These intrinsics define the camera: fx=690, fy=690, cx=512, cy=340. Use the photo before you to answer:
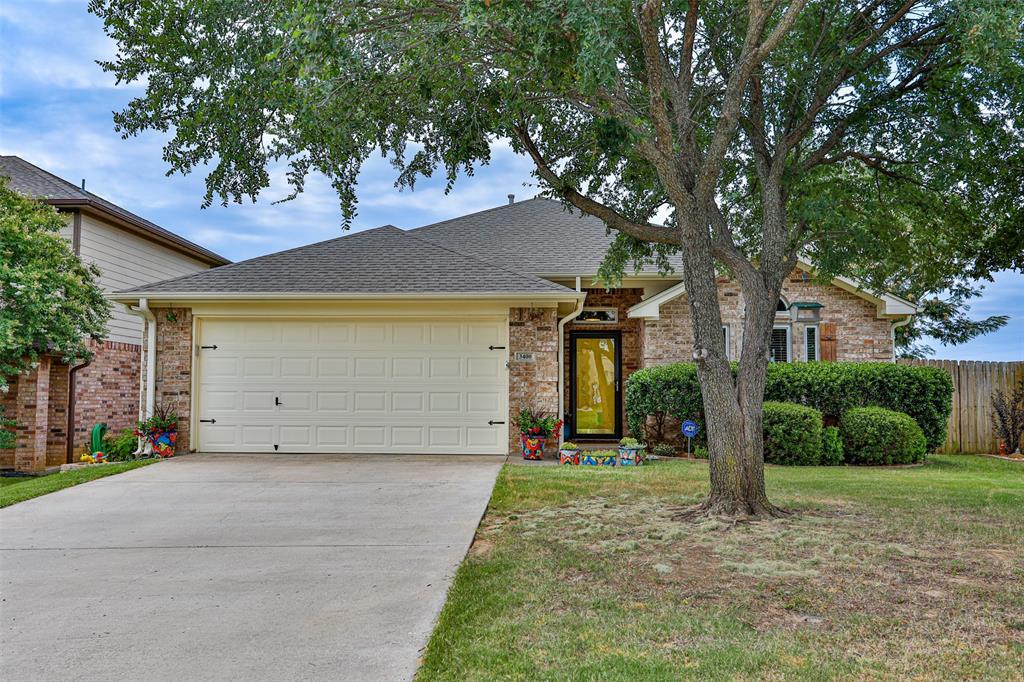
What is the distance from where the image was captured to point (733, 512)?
21.1 feet

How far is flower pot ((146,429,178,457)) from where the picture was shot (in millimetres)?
11000

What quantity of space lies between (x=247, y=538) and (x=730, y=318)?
385 inches

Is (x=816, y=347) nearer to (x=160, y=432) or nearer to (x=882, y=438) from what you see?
(x=882, y=438)

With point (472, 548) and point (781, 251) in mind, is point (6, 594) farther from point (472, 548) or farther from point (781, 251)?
point (781, 251)

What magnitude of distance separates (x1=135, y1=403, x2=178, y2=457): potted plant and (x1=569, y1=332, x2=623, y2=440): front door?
706cm

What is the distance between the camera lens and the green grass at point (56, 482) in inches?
310

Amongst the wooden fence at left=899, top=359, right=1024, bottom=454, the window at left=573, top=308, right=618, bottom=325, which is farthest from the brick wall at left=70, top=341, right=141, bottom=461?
the wooden fence at left=899, top=359, right=1024, bottom=454

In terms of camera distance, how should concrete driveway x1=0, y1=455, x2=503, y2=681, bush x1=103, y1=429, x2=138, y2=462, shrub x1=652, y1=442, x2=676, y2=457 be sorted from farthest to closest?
shrub x1=652, y1=442, x2=676, y2=457 → bush x1=103, y1=429, x2=138, y2=462 → concrete driveway x1=0, y1=455, x2=503, y2=681

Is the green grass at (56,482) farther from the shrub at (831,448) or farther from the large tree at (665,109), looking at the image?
the shrub at (831,448)

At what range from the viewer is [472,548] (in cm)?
545

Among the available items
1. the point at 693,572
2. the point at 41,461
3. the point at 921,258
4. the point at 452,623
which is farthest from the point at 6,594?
the point at 921,258

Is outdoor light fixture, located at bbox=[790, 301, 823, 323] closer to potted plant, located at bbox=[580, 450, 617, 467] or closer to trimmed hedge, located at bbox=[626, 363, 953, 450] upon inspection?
trimmed hedge, located at bbox=[626, 363, 953, 450]

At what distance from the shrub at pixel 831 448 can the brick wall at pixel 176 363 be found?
404 inches

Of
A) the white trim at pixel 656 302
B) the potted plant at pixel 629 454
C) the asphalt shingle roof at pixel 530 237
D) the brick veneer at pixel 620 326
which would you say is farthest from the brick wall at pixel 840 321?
the potted plant at pixel 629 454
